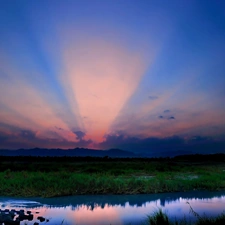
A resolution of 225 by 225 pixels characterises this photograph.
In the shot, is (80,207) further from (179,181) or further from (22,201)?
(179,181)

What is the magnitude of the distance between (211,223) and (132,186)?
8.58 meters

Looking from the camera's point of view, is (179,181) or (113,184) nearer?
(113,184)

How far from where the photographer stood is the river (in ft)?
35.0

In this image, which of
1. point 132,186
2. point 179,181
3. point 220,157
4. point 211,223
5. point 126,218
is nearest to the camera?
point 211,223

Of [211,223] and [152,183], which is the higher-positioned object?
[152,183]

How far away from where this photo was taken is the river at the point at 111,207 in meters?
10.7

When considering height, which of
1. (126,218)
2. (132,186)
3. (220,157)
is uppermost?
(220,157)

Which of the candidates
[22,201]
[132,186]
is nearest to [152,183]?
[132,186]

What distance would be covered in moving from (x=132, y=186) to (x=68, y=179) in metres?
3.37

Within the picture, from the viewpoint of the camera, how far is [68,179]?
16.0 m

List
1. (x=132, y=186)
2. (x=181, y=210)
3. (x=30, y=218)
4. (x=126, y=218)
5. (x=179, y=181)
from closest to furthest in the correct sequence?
(x=30, y=218), (x=126, y=218), (x=181, y=210), (x=132, y=186), (x=179, y=181)

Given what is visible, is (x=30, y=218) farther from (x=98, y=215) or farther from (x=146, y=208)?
(x=146, y=208)

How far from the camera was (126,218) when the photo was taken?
1092 cm

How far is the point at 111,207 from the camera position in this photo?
1270 centimetres
